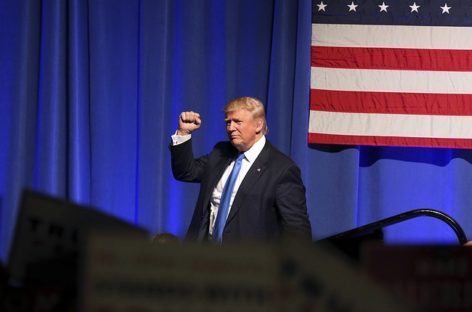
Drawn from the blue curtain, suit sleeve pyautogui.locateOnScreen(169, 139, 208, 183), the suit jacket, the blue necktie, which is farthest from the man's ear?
the blue curtain

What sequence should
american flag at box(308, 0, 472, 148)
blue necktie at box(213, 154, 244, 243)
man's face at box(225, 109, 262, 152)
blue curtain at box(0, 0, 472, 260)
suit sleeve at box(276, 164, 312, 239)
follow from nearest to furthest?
suit sleeve at box(276, 164, 312, 239)
blue necktie at box(213, 154, 244, 243)
man's face at box(225, 109, 262, 152)
american flag at box(308, 0, 472, 148)
blue curtain at box(0, 0, 472, 260)

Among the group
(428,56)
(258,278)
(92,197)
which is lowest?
(258,278)

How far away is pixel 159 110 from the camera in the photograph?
15.7ft

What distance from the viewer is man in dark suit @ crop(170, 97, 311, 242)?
3.42 metres

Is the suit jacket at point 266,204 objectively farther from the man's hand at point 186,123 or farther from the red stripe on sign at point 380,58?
the red stripe on sign at point 380,58

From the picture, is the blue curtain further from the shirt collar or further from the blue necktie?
the blue necktie

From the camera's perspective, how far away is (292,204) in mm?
3387

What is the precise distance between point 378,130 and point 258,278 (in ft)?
13.4

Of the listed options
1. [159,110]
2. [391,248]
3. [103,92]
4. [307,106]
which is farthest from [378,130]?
[391,248]

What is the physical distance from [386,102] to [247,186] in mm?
1517

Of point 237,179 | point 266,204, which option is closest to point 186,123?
point 237,179

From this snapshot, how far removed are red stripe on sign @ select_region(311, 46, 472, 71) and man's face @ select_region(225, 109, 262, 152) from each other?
116 cm

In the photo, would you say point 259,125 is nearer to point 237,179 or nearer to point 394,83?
point 237,179

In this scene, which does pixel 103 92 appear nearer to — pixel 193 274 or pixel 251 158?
pixel 251 158
